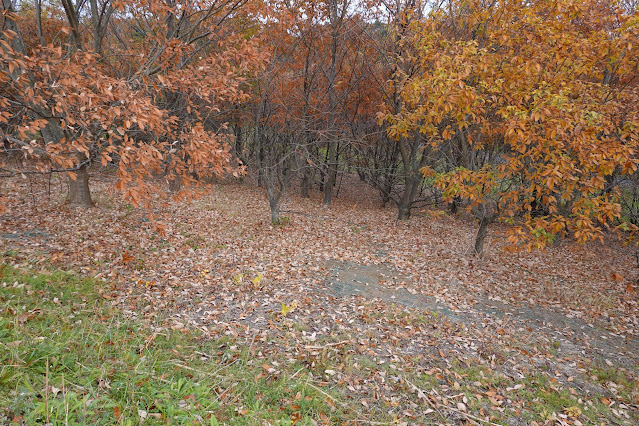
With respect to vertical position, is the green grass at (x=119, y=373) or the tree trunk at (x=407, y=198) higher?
the tree trunk at (x=407, y=198)

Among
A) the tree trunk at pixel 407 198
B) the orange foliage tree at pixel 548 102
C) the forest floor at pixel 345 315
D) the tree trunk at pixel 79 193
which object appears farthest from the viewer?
the tree trunk at pixel 407 198

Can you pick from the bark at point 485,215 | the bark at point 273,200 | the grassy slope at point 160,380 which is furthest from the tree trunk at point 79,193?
the bark at point 485,215

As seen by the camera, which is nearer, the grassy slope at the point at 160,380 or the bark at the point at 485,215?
the grassy slope at the point at 160,380

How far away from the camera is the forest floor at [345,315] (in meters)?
4.41

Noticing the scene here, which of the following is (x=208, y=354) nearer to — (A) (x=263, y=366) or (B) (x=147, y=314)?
(A) (x=263, y=366)

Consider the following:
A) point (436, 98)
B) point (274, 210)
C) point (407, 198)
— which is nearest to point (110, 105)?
point (436, 98)

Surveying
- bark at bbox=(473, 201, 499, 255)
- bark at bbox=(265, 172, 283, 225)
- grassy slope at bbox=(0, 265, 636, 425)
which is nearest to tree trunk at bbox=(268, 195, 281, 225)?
bark at bbox=(265, 172, 283, 225)

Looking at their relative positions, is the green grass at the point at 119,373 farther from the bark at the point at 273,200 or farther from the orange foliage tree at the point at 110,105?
the bark at the point at 273,200

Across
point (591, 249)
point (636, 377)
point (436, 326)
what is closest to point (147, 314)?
point (436, 326)

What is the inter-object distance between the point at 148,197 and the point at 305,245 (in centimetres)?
564

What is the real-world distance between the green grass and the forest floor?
0.12 feet

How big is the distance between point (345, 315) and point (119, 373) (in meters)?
3.97

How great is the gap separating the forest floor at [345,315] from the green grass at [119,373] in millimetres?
35

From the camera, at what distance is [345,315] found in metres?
6.67
